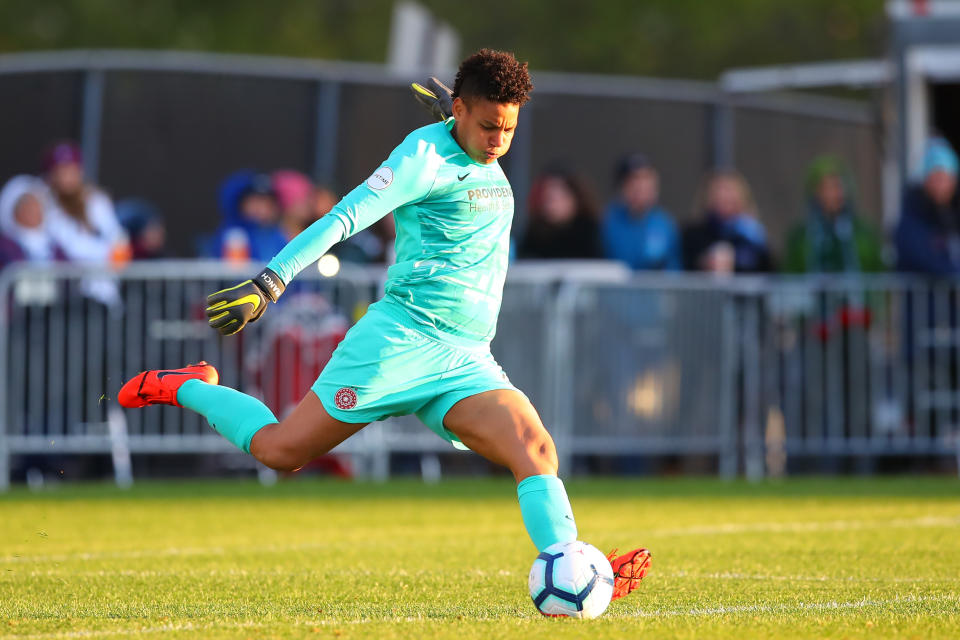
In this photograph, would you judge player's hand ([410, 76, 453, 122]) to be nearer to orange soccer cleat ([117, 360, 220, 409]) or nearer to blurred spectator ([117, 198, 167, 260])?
Answer: orange soccer cleat ([117, 360, 220, 409])

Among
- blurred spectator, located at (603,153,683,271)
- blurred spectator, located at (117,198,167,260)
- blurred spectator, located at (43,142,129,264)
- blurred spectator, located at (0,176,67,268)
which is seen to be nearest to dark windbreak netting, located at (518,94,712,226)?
blurred spectator, located at (603,153,683,271)

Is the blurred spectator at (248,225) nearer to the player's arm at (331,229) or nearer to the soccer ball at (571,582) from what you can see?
the player's arm at (331,229)

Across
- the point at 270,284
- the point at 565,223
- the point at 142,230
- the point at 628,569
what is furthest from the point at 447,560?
the point at 142,230

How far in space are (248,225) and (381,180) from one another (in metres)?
8.31

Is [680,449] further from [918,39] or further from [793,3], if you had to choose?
[793,3]

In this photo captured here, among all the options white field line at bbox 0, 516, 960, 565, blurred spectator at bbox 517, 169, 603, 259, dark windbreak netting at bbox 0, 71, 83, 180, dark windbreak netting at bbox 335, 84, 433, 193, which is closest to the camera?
white field line at bbox 0, 516, 960, 565

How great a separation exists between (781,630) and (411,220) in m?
2.04

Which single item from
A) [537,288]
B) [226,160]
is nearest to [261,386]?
[537,288]

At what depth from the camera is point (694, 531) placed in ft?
31.4

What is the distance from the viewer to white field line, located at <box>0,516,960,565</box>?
27.7 feet

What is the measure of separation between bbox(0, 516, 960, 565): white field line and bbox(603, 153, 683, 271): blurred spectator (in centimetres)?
482

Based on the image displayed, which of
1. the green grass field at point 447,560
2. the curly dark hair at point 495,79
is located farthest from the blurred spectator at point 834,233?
the curly dark hair at point 495,79

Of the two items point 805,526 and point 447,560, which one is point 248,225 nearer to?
point 805,526

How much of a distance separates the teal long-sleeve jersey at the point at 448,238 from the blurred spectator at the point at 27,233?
806 centimetres
